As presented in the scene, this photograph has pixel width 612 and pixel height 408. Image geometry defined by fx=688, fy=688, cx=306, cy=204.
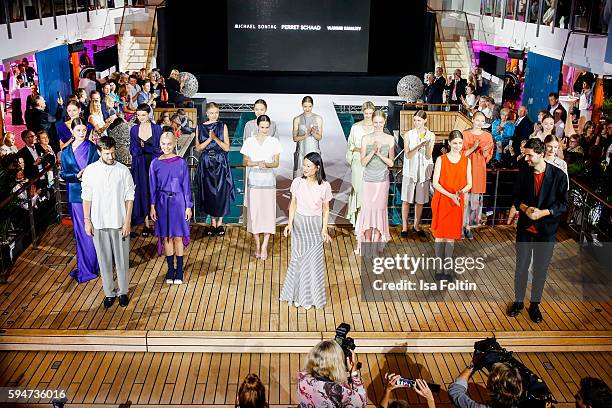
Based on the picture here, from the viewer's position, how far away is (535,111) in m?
15.1

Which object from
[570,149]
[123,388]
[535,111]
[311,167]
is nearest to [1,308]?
[123,388]

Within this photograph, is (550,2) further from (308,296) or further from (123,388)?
(123,388)

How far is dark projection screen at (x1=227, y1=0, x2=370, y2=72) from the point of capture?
18.7 m

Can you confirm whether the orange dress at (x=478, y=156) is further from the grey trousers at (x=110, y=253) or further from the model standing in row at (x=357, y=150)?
the grey trousers at (x=110, y=253)

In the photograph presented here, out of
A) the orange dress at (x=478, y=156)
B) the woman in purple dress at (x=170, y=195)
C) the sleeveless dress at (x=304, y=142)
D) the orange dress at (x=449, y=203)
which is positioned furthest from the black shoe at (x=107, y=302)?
the orange dress at (x=478, y=156)

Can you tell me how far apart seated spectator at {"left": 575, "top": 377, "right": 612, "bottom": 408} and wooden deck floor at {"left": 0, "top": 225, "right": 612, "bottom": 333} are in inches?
91.1

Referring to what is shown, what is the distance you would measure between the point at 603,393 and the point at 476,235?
437 centimetres

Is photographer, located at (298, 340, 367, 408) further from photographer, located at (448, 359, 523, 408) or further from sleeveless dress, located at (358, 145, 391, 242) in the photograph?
sleeveless dress, located at (358, 145, 391, 242)

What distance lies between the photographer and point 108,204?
571 cm

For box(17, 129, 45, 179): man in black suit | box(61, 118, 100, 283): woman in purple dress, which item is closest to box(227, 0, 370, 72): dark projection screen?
box(17, 129, 45, 179): man in black suit

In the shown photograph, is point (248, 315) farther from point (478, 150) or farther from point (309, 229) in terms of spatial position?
point (478, 150)

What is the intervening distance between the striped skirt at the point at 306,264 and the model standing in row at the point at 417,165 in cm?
171

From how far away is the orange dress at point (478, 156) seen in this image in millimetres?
7078

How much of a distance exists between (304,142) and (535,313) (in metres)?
3.28
